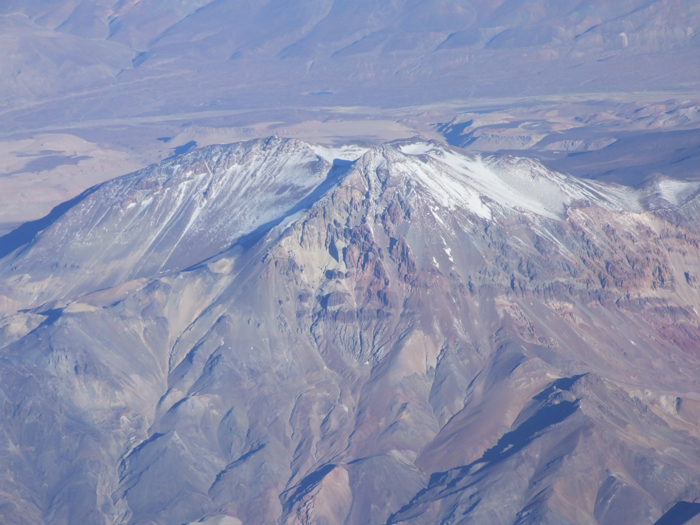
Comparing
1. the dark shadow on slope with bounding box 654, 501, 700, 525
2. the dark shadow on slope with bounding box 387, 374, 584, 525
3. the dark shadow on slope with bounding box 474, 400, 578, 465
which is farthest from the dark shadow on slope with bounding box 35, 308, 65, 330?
the dark shadow on slope with bounding box 654, 501, 700, 525

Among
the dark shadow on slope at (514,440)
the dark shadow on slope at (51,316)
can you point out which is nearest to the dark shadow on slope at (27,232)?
the dark shadow on slope at (51,316)

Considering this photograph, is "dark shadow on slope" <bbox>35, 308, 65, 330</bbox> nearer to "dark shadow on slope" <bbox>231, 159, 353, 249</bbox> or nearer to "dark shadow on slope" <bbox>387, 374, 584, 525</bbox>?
"dark shadow on slope" <bbox>231, 159, 353, 249</bbox>

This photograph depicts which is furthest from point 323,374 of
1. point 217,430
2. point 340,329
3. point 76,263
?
point 76,263

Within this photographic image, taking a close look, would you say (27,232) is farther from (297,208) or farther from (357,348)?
(357,348)

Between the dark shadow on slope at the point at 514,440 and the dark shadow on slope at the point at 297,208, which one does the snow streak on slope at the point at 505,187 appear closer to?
the dark shadow on slope at the point at 297,208

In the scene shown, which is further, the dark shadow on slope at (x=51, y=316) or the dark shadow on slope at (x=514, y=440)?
the dark shadow on slope at (x=51, y=316)

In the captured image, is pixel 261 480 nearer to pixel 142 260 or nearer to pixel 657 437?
pixel 657 437
